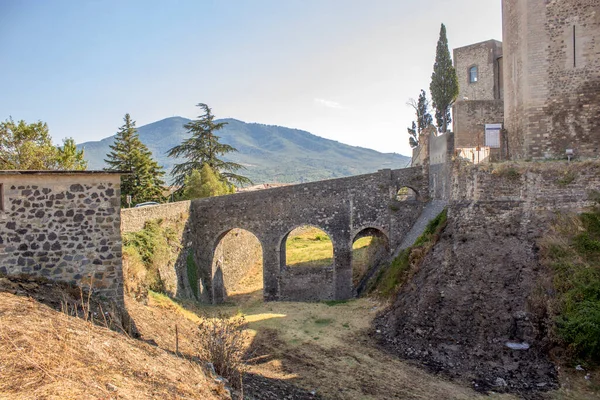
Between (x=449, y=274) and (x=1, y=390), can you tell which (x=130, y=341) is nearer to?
(x=1, y=390)

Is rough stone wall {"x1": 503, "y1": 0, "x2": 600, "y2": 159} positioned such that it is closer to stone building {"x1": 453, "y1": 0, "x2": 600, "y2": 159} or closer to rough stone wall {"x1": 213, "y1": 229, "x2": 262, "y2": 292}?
stone building {"x1": 453, "y1": 0, "x2": 600, "y2": 159}

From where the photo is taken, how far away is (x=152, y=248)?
16.1m

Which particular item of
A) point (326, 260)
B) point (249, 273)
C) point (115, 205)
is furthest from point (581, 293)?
point (249, 273)

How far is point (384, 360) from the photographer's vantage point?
11844mm

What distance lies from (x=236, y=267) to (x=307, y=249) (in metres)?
7.08

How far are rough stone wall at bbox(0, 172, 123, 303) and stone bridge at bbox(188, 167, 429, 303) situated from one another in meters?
12.0

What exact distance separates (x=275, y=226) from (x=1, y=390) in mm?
17143

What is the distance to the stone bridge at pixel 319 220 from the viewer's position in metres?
Answer: 21.4

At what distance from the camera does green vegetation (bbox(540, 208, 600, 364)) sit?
1030 cm

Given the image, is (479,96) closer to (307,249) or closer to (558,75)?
(558,75)

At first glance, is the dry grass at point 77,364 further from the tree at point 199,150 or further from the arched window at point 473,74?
the arched window at point 473,74

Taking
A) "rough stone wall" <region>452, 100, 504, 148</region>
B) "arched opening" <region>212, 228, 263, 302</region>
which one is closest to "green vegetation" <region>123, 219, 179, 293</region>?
"arched opening" <region>212, 228, 263, 302</region>

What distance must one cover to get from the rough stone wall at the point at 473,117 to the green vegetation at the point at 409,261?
754cm

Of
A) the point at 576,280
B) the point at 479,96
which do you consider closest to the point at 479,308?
the point at 576,280
